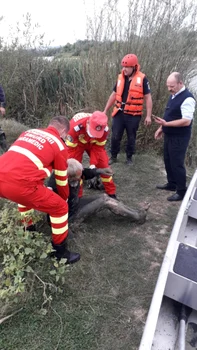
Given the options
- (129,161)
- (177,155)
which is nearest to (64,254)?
(177,155)

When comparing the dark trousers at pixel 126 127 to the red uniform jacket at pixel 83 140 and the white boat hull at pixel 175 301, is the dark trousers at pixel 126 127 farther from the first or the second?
the white boat hull at pixel 175 301

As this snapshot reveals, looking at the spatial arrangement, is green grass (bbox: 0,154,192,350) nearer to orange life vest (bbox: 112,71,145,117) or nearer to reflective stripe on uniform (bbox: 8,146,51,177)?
reflective stripe on uniform (bbox: 8,146,51,177)

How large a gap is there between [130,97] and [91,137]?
1587 millimetres

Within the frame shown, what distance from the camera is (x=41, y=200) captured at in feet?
8.95

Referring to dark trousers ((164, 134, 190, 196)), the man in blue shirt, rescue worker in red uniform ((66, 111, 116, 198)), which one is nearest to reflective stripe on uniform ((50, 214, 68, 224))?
rescue worker in red uniform ((66, 111, 116, 198))

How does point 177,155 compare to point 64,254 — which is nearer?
point 64,254

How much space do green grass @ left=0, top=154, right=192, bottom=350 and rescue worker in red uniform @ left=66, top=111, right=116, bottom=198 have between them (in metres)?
0.69

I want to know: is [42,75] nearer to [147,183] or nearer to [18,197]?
[147,183]

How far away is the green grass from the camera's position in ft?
7.98

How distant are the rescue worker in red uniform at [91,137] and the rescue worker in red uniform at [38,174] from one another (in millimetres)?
826

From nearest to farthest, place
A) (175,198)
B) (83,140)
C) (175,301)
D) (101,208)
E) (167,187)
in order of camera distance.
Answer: (175,301) < (101,208) < (83,140) < (175,198) < (167,187)

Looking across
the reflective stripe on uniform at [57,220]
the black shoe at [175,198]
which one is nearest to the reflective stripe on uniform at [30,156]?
the reflective stripe on uniform at [57,220]

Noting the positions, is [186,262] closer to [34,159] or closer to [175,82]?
[34,159]

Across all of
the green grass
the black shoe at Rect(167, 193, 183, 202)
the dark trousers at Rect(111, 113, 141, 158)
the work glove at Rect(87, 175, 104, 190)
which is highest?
the dark trousers at Rect(111, 113, 141, 158)
